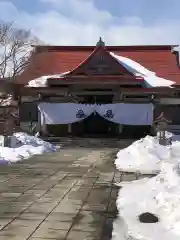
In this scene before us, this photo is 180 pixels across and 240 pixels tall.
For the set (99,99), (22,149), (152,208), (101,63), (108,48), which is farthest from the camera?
(108,48)

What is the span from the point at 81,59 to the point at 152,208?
2331 cm

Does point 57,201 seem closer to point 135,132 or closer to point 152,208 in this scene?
point 152,208

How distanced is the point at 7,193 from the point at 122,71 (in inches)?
663

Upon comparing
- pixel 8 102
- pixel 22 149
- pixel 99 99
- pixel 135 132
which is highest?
pixel 99 99

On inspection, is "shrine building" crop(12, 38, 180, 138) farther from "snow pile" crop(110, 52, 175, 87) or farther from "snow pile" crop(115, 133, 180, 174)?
"snow pile" crop(115, 133, 180, 174)

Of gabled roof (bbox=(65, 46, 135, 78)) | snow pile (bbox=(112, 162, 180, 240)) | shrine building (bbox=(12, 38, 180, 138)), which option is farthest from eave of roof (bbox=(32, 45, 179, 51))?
snow pile (bbox=(112, 162, 180, 240))

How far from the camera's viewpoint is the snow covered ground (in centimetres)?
1308

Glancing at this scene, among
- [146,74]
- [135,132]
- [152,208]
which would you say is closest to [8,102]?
[135,132]

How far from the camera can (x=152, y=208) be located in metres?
5.94

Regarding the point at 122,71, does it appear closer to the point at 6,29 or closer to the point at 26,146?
the point at 26,146

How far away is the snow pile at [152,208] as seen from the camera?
4.79 metres

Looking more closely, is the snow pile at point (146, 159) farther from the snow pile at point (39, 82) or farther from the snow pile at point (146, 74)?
the snow pile at point (39, 82)

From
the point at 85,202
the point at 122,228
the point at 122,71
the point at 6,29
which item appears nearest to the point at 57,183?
the point at 85,202

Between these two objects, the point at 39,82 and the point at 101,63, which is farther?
the point at 39,82
